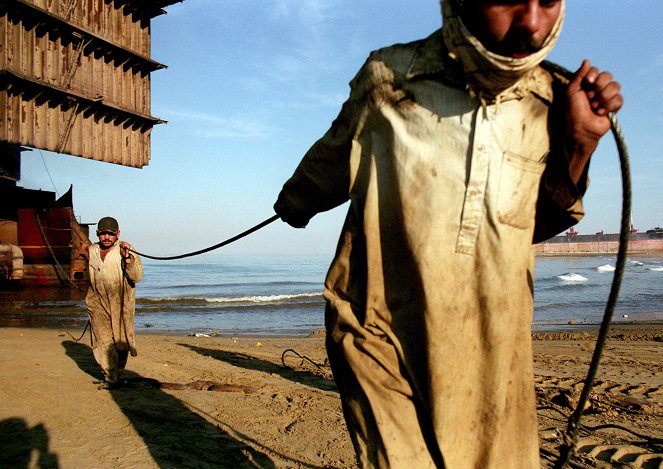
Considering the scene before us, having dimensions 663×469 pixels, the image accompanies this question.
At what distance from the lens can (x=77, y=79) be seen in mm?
14836

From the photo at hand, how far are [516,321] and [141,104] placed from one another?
678 inches

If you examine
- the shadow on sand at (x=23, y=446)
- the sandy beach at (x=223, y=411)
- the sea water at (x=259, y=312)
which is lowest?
the sea water at (x=259, y=312)

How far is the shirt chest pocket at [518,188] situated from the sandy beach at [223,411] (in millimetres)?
3325

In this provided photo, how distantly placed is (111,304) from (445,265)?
5937 millimetres

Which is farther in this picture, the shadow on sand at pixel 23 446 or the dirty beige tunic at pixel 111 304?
the dirty beige tunic at pixel 111 304

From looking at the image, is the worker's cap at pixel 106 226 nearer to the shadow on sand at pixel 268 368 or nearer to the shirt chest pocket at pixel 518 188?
the shadow on sand at pixel 268 368

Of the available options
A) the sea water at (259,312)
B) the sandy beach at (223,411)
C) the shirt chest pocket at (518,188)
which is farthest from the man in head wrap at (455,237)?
the sea water at (259,312)

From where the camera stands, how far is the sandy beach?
4.46 m

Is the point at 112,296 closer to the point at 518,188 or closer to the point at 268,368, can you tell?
the point at 268,368

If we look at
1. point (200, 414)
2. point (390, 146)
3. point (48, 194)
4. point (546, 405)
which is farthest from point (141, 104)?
point (390, 146)

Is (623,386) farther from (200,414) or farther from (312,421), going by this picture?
(200,414)

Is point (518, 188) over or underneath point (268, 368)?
over

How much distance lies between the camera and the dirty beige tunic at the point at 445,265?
1.62 m

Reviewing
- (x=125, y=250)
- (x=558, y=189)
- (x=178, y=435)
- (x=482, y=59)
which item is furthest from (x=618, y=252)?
(x=125, y=250)
